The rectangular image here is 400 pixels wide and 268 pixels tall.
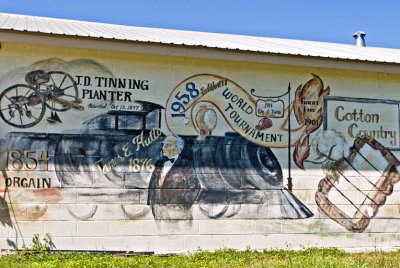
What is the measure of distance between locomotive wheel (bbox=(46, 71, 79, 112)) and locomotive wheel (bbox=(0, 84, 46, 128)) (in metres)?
0.14

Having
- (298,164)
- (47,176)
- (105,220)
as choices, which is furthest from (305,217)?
(47,176)

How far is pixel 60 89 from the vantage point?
8141 millimetres

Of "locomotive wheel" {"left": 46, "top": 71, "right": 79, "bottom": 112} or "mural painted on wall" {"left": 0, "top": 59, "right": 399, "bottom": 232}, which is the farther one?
"locomotive wheel" {"left": 46, "top": 71, "right": 79, "bottom": 112}

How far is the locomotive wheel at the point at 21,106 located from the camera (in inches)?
312

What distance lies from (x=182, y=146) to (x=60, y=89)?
194 cm

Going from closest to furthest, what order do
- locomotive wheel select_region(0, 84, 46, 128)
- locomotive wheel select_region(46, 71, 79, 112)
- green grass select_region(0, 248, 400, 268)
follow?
green grass select_region(0, 248, 400, 268) < locomotive wheel select_region(0, 84, 46, 128) < locomotive wheel select_region(46, 71, 79, 112)

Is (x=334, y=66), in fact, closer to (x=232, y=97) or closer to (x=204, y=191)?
(x=232, y=97)

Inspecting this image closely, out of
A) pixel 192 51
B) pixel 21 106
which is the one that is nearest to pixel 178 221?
pixel 192 51

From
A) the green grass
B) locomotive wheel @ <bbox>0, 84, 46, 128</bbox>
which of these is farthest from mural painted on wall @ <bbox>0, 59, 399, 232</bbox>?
the green grass

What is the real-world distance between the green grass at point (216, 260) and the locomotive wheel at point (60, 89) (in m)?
2.07

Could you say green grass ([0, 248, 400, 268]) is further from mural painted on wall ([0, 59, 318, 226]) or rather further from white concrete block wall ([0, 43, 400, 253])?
mural painted on wall ([0, 59, 318, 226])

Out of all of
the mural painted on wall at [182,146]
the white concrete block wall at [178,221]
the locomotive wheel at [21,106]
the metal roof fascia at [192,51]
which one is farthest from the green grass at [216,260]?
the metal roof fascia at [192,51]

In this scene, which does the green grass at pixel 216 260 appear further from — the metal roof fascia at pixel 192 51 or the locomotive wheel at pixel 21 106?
the metal roof fascia at pixel 192 51

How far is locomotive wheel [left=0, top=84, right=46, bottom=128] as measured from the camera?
7930mm
